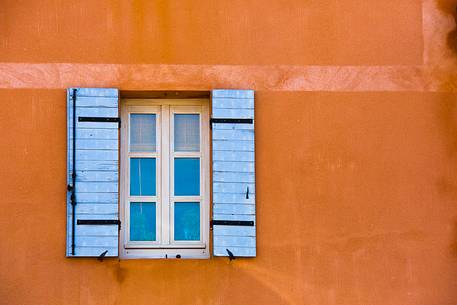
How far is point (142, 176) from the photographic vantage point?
20.7ft

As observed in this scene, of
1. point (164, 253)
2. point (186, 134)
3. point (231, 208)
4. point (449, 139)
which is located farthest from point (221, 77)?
point (449, 139)

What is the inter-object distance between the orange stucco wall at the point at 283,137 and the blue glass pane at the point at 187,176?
50 cm

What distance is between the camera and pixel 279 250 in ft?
20.1

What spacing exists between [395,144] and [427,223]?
2.09 ft

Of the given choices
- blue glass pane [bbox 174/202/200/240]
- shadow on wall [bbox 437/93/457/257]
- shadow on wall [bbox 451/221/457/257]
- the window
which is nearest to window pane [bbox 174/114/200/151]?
the window

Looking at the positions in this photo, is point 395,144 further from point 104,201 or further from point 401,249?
point 104,201

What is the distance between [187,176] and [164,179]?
178mm

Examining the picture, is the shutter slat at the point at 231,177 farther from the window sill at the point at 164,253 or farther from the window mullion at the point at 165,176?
the window sill at the point at 164,253

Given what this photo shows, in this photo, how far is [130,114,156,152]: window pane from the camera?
20.7ft

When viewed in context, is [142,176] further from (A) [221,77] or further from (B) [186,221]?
(A) [221,77]

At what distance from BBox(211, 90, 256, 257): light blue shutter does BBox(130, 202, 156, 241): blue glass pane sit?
0.51 meters

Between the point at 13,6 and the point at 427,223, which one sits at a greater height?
the point at 13,6

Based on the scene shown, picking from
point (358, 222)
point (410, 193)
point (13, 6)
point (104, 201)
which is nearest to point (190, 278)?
point (104, 201)

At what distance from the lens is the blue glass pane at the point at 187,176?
6.32m
